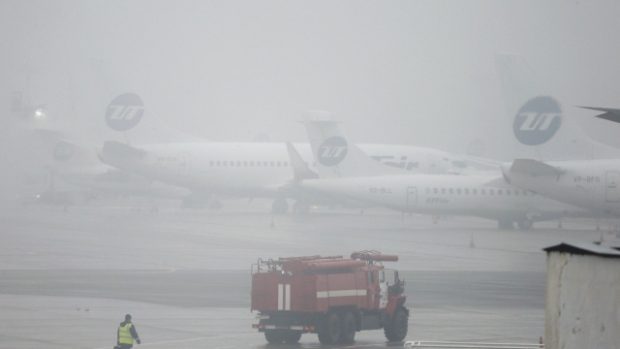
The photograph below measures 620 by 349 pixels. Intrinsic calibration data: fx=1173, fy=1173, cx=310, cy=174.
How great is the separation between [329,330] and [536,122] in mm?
44337

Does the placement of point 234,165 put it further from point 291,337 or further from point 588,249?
point 588,249

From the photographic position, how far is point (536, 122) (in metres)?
68.4

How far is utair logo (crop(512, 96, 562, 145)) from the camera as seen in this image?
2685 inches

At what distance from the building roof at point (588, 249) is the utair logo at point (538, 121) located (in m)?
58.2

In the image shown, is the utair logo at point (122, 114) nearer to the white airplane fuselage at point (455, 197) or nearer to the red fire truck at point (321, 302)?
the white airplane fuselage at point (455, 197)

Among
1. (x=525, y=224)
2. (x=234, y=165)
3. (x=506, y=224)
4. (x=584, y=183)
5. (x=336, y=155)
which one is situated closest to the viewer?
(x=584, y=183)

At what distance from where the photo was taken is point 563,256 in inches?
419

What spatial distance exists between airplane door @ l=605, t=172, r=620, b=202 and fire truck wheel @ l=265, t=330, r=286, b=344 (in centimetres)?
4093

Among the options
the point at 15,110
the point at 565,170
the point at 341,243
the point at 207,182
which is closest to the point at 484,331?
the point at 341,243

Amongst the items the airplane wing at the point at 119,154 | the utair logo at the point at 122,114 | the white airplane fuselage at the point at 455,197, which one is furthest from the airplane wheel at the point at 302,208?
the utair logo at the point at 122,114

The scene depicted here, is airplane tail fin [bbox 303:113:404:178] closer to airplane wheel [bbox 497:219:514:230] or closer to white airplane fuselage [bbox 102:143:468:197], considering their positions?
airplane wheel [bbox 497:219:514:230]

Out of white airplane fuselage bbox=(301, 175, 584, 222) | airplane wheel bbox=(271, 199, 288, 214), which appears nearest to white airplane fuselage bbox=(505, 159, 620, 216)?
white airplane fuselage bbox=(301, 175, 584, 222)

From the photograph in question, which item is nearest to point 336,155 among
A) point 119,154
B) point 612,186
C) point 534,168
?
point 534,168

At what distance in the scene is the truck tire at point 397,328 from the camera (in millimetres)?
27828
